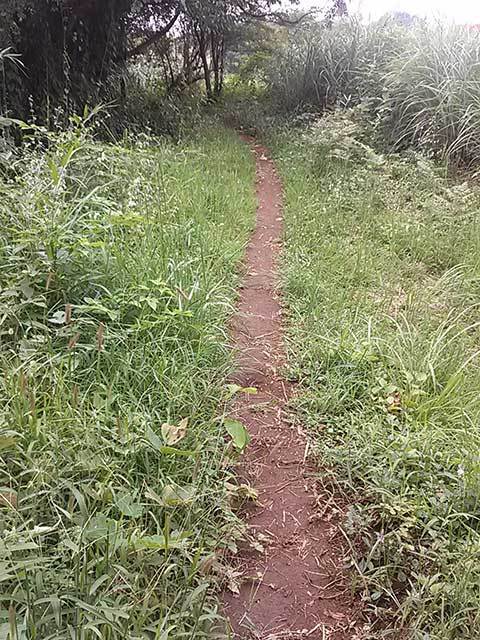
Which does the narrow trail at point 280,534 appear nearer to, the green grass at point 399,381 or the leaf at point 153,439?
the green grass at point 399,381

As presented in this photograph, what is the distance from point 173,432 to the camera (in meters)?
1.57

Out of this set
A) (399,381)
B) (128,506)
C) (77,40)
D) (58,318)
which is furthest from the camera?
(77,40)

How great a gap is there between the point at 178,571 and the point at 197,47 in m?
10.8

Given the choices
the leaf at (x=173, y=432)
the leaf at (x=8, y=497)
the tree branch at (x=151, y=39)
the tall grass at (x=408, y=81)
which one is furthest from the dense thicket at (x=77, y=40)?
the leaf at (x=8, y=497)

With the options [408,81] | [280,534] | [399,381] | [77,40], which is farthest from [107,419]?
[77,40]

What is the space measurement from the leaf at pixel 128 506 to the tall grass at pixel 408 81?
170 inches

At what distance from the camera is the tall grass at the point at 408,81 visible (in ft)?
15.4

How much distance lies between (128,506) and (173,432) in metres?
0.27

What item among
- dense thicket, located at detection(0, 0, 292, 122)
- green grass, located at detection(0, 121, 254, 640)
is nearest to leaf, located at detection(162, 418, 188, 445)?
green grass, located at detection(0, 121, 254, 640)

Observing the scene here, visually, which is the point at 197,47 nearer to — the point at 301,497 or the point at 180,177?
the point at 180,177

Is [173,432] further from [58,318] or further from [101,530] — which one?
[58,318]

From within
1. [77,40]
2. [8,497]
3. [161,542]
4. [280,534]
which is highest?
[77,40]

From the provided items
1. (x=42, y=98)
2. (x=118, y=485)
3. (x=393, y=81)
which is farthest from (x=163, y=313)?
(x=393, y=81)

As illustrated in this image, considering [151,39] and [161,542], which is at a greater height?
[151,39]
